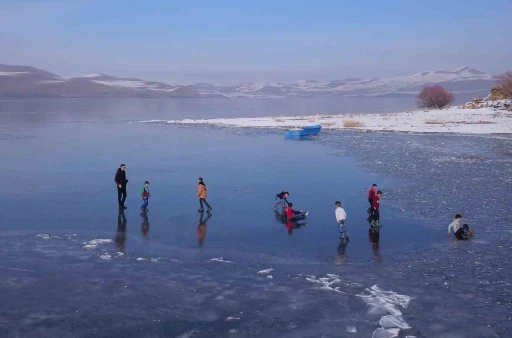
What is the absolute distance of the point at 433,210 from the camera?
1636 cm

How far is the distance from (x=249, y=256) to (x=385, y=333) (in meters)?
4.40

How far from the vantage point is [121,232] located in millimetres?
13805

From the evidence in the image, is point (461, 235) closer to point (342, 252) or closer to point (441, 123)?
A: point (342, 252)

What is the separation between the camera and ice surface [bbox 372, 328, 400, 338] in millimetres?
→ 8039

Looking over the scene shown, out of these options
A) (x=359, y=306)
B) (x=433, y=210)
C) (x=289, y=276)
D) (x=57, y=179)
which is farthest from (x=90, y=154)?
(x=359, y=306)

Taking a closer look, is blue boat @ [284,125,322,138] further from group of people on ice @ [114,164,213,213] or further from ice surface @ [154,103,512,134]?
group of people on ice @ [114,164,213,213]

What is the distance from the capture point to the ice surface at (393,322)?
330 inches

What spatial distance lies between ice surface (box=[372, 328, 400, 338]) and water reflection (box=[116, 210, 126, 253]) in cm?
627

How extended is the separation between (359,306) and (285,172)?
1518 centimetres

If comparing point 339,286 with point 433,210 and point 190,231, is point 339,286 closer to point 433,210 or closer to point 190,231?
point 190,231

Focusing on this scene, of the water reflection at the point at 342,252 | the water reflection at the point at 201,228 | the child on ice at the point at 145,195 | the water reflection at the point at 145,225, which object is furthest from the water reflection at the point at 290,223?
the child on ice at the point at 145,195

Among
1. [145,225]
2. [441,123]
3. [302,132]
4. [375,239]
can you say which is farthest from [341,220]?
[441,123]

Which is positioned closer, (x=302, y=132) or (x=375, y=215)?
(x=375, y=215)

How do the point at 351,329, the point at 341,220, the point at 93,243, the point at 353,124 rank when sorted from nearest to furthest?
the point at 351,329, the point at 93,243, the point at 341,220, the point at 353,124
